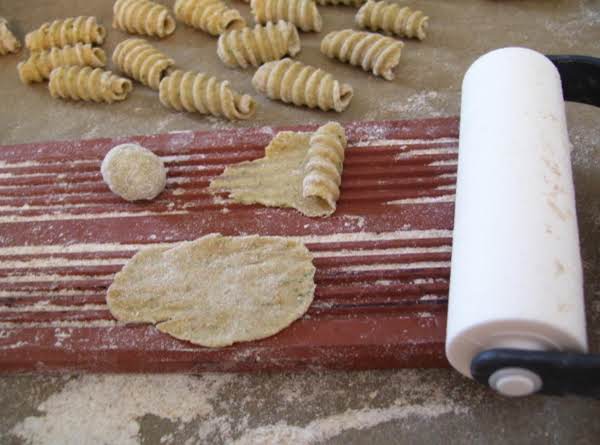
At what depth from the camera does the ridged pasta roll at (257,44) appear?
2258mm

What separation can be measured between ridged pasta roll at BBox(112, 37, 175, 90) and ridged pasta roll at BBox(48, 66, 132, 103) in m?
0.05

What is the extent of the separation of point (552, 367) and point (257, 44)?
1.54 m

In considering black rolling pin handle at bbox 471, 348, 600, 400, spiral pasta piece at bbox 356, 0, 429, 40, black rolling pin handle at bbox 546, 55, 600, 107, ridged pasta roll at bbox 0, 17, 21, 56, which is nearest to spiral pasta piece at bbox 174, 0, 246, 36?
spiral pasta piece at bbox 356, 0, 429, 40

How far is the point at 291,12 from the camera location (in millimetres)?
2375

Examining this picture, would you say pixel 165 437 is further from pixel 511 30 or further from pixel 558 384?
pixel 511 30

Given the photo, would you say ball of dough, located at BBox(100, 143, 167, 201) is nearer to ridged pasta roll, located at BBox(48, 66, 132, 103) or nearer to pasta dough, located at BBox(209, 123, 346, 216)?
pasta dough, located at BBox(209, 123, 346, 216)

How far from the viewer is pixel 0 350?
1.53 metres

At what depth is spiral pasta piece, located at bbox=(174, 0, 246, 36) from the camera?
2420 millimetres

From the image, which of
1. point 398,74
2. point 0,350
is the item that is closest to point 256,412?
point 0,350

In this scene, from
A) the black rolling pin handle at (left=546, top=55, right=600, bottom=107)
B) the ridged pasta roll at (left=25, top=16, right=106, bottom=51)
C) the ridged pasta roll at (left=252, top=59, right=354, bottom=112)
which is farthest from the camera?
the ridged pasta roll at (left=25, top=16, right=106, bottom=51)

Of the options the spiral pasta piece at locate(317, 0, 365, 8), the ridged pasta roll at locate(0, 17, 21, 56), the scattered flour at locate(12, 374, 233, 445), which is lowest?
the scattered flour at locate(12, 374, 233, 445)

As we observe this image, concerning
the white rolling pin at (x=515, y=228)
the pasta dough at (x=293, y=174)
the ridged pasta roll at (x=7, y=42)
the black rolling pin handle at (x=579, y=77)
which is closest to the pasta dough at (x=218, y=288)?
the pasta dough at (x=293, y=174)

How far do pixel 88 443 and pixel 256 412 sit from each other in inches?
14.6

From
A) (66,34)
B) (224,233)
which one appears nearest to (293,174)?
(224,233)
